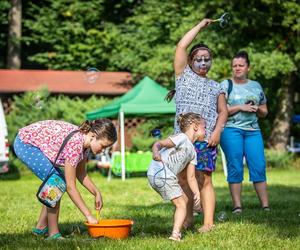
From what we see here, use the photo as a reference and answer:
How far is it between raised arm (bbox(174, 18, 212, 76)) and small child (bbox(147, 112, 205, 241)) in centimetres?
64

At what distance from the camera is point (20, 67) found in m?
29.7

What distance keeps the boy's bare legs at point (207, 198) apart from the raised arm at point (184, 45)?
97cm

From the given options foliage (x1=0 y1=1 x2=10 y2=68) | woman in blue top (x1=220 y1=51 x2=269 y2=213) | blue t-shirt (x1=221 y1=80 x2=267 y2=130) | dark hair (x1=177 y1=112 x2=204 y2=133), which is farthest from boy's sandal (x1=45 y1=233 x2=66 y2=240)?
foliage (x1=0 y1=1 x2=10 y2=68)

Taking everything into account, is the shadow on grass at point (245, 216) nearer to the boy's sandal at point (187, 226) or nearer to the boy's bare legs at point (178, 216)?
the boy's sandal at point (187, 226)

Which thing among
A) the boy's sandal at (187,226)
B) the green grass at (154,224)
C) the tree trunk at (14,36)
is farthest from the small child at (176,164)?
the tree trunk at (14,36)

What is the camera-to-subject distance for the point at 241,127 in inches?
320

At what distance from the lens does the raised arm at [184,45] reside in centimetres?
621

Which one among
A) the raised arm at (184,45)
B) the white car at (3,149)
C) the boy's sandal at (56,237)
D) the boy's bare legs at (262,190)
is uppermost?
the raised arm at (184,45)

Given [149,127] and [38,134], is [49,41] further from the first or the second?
[38,134]

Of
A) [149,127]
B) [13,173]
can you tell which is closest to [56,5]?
[149,127]

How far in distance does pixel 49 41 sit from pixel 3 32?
2861mm

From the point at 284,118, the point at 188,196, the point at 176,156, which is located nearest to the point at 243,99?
the point at 188,196

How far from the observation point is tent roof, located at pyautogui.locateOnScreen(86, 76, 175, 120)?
610 inches

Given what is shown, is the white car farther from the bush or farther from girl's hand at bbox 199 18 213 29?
the bush
